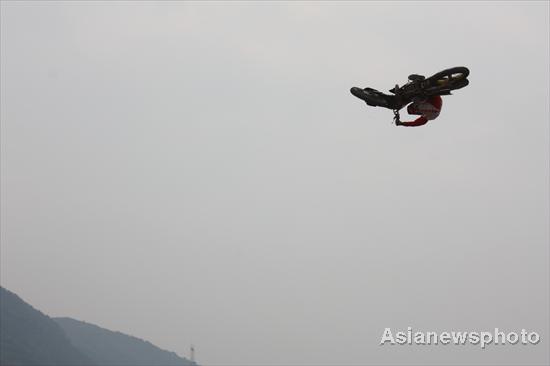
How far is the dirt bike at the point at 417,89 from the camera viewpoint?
87.7ft

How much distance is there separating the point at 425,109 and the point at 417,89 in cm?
98

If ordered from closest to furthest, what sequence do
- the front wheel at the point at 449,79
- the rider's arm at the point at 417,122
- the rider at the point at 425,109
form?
1. the front wheel at the point at 449,79
2. the rider at the point at 425,109
3. the rider's arm at the point at 417,122

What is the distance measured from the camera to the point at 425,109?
29.0m

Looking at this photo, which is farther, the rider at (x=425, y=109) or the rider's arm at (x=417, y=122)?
the rider's arm at (x=417, y=122)

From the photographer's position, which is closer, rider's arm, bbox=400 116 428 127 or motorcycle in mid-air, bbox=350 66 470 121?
motorcycle in mid-air, bbox=350 66 470 121

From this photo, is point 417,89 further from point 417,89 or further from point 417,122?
point 417,122

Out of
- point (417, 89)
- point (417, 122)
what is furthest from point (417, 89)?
point (417, 122)

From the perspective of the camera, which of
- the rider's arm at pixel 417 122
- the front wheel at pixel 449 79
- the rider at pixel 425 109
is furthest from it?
the rider's arm at pixel 417 122

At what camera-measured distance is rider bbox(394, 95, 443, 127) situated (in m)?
28.8

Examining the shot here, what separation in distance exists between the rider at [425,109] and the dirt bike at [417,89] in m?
0.20

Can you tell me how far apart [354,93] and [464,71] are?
512 centimetres

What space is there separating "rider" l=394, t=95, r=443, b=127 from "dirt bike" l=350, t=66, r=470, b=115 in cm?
20

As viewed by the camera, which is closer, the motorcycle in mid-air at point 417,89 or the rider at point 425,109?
the motorcycle in mid-air at point 417,89

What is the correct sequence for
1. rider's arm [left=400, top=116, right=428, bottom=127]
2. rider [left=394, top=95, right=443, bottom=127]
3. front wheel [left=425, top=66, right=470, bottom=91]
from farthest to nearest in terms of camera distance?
1. rider's arm [left=400, top=116, right=428, bottom=127]
2. rider [left=394, top=95, right=443, bottom=127]
3. front wheel [left=425, top=66, right=470, bottom=91]
